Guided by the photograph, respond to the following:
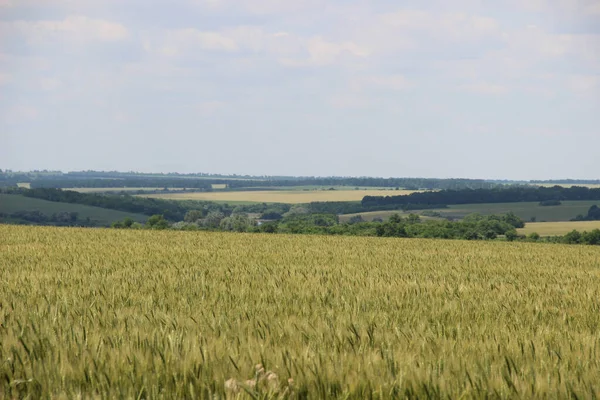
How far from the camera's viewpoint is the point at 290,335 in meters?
6.07

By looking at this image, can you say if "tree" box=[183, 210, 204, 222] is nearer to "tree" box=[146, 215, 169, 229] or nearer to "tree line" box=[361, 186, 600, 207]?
"tree line" box=[361, 186, 600, 207]

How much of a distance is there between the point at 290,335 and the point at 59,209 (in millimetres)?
105197

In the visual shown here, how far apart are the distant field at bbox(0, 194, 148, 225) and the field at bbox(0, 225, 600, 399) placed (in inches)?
3400

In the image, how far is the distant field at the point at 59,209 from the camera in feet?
325

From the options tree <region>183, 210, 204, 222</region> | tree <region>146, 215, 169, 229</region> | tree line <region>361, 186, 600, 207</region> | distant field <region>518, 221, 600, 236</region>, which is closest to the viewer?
tree <region>146, 215, 169, 229</region>

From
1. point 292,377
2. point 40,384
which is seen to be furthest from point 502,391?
point 40,384

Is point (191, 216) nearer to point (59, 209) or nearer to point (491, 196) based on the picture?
point (59, 209)

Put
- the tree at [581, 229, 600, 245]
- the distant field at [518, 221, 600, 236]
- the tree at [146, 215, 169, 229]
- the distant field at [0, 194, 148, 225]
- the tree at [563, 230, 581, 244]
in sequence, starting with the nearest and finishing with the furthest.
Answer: the tree at [146, 215, 169, 229]
the tree at [581, 229, 600, 245]
the tree at [563, 230, 581, 244]
the distant field at [518, 221, 600, 236]
the distant field at [0, 194, 148, 225]

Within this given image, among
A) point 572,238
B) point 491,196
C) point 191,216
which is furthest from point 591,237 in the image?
point 491,196

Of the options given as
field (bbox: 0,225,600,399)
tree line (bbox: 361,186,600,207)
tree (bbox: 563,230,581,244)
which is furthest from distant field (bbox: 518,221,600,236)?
tree line (bbox: 361,186,600,207)

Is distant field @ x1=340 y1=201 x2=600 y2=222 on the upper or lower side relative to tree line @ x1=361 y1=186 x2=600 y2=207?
lower

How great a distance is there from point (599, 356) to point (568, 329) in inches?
81.9

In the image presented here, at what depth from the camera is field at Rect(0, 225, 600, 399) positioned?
433 centimetres

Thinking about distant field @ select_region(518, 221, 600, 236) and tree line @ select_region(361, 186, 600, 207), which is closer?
distant field @ select_region(518, 221, 600, 236)
